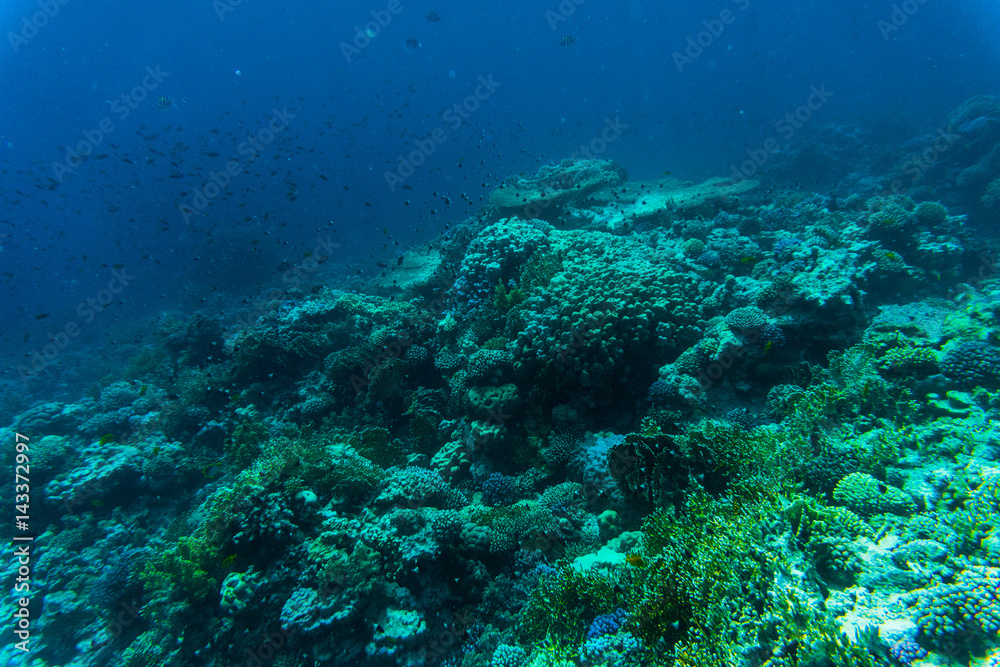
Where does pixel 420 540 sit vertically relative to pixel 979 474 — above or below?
above

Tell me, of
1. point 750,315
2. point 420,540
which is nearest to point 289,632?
point 420,540

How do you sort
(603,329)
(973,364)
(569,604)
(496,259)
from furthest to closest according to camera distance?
1. (496,259)
2. (603,329)
3. (973,364)
4. (569,604)

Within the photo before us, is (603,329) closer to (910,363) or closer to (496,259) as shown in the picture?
(496,259)

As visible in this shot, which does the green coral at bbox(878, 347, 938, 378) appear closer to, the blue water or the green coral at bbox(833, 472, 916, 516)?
the green coral at bbox(833, 472, 916, 516)

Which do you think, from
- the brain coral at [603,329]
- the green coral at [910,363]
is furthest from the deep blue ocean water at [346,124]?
the green coral at [910,363]

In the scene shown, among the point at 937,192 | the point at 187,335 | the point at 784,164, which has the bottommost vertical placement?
the point at 187,335

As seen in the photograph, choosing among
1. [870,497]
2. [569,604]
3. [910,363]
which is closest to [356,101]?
[910,363]

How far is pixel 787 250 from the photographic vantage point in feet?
31.9

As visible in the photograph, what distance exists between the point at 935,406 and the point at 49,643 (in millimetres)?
17156

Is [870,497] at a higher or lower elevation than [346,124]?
lower

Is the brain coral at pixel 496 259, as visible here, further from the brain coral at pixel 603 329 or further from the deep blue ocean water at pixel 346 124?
the brain coral at pixel 603 329

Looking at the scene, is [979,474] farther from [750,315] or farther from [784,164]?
[784,164]

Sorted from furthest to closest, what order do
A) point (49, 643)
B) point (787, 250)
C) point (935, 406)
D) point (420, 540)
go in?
point (787, 250) → point (49, 643) → point (935, 406) → point (420, 540)

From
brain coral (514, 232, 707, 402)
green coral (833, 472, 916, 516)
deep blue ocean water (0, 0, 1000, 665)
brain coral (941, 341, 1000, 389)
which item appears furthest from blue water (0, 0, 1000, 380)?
green coral (833, 472, 916, 516)
